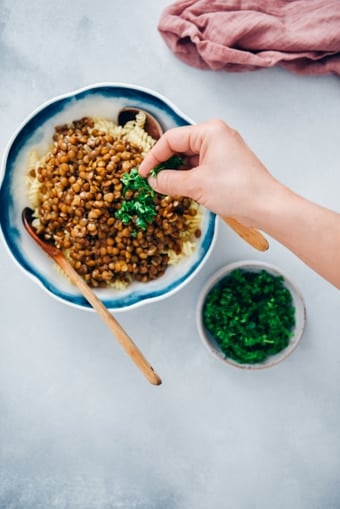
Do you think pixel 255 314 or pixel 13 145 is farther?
pixel 255 314

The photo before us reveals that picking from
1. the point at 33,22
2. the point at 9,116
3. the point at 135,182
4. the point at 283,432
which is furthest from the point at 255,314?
the point at 33,22

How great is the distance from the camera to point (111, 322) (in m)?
2.15

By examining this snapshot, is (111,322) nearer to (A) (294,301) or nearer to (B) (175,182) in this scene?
(B) (175,182)

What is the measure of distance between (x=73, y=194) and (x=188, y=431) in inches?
44.2

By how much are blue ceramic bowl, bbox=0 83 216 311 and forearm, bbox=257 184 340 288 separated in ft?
1.65

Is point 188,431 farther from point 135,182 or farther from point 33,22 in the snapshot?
point 33,22

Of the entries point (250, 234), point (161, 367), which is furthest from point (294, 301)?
point (161, 367)

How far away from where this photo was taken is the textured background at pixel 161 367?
8.18 ft

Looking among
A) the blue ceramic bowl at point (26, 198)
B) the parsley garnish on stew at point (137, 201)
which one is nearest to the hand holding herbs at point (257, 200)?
the parsley garnish on stew at point (137, 201)

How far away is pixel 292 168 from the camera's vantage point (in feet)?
8.24

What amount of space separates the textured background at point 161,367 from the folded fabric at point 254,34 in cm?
7

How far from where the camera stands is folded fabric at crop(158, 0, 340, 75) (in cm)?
238

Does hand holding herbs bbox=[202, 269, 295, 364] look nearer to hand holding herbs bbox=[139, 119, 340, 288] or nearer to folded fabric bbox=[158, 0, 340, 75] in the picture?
hand holding herbs bbox=[139, 119, 340, 288]

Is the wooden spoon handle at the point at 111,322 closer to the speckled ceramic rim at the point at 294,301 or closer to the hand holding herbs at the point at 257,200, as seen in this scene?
the speckled ceramic rim at the point at 294,301
